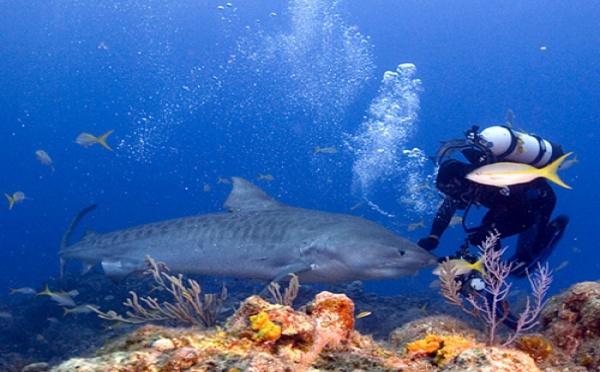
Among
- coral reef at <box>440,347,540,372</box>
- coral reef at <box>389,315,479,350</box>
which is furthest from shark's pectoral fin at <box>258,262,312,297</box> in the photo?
coral reef at <box>440,347,540,372</box>

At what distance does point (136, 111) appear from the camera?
157m

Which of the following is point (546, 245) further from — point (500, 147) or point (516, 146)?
point (500, 147)

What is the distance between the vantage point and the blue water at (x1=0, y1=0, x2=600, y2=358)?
9112 cm

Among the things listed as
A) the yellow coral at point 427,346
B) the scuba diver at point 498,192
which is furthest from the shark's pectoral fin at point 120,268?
the yellow coral at point 427,346

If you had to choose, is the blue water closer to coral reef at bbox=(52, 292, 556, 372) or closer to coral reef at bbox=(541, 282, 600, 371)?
coral reef at bbox=(541, 282, 600, 371)

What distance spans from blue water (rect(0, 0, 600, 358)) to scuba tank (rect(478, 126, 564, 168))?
179ft

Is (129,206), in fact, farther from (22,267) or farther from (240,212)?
(240,212)

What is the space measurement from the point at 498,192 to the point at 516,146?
687 millimetres

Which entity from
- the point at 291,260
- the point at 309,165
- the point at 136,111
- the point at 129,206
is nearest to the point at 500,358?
the point at 291,260

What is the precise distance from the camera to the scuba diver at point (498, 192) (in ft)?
18.6

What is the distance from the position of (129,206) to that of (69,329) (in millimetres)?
136315

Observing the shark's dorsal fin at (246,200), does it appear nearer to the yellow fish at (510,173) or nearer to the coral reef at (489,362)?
the yellow fish at (510,173)

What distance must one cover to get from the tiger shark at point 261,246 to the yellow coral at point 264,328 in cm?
404

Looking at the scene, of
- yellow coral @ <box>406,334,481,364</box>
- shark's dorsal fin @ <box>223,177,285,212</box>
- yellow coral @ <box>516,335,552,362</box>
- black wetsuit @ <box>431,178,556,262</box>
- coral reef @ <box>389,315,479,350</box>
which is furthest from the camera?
shark's dorsal fin @ <box>223,177,285,212</box>
